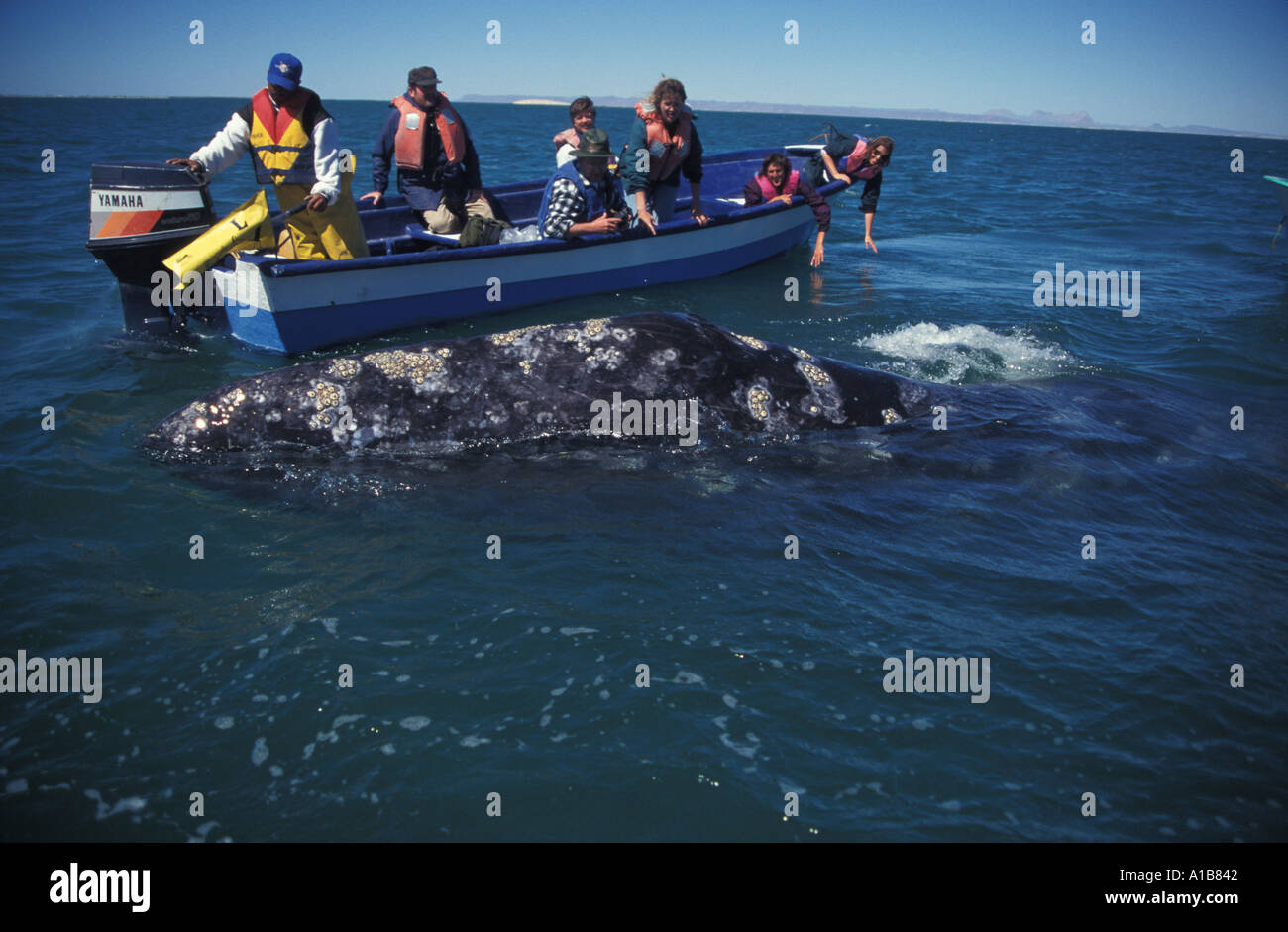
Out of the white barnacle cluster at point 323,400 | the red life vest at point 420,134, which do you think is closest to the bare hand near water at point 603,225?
the red life vest at point 420,134

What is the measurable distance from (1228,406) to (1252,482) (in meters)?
2.38

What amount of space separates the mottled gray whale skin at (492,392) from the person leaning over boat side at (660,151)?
534 centimetres

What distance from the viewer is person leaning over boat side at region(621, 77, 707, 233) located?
10312mm

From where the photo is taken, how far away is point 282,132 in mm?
8078

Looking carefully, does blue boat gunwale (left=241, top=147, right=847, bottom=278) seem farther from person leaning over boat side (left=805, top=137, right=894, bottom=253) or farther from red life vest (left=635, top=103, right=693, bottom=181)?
red life vest (left=635, top=103, right=693, bottom=181)

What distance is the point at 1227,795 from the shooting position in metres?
3.42

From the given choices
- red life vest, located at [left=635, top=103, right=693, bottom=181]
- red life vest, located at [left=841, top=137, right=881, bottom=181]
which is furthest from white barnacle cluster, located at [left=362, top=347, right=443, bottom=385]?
red life vest, located at [left=841, top=137, right=881, bottom=181]

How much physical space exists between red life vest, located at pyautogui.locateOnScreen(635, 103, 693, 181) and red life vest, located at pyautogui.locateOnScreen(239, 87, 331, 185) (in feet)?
13.2

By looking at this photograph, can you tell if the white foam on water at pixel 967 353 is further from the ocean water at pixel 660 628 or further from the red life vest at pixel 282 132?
the red life vest at pixel 282 132

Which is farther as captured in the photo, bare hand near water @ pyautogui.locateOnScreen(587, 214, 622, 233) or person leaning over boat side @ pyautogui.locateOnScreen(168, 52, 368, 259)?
bare hand near water @ pyautogui.locateOnScreen(587, 214, 622, 233)

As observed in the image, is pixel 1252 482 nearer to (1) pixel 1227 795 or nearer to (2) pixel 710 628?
(1) pixel 1227 795

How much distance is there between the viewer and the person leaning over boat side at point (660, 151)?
10312 millimetres
